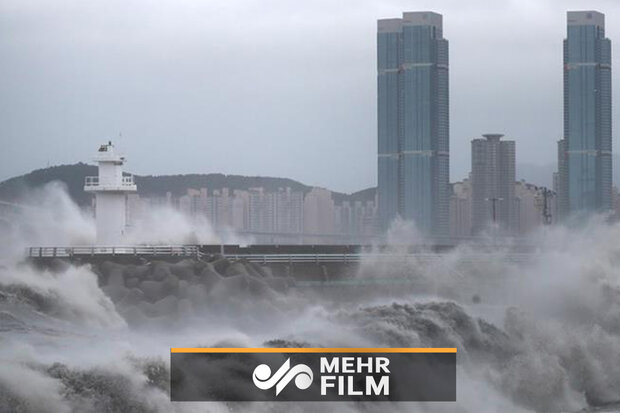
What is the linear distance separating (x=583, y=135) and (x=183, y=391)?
7335 cm

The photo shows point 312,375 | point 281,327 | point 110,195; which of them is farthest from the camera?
point 110,195

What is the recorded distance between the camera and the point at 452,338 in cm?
2773

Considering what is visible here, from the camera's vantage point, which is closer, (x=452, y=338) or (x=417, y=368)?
(x=417, y=368)

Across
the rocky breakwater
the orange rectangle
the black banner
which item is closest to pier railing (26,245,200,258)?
the rocky breakwater

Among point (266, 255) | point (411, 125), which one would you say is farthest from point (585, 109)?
point (266, 255)

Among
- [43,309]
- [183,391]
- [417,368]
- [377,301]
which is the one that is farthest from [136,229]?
[183,391]

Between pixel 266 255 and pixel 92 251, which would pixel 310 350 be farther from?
pixel 266 255

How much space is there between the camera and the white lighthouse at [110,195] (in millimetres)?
34906

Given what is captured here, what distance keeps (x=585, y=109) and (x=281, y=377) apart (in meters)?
72.6

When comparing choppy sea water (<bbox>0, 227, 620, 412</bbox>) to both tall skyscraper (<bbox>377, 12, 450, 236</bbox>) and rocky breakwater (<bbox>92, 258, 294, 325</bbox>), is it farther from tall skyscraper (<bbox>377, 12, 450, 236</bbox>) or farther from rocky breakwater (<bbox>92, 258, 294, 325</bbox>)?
tall skyscraper (<bbox>377, 12, 450, 236</bbox>)

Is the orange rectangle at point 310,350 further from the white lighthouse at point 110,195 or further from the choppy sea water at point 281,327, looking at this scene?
the white lighthouse at point 110,195

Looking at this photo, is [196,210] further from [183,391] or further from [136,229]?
[183,391]

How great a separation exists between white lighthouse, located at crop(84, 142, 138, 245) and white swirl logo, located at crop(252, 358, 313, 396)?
14108 millimetres

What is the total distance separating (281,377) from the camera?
2098 cm
